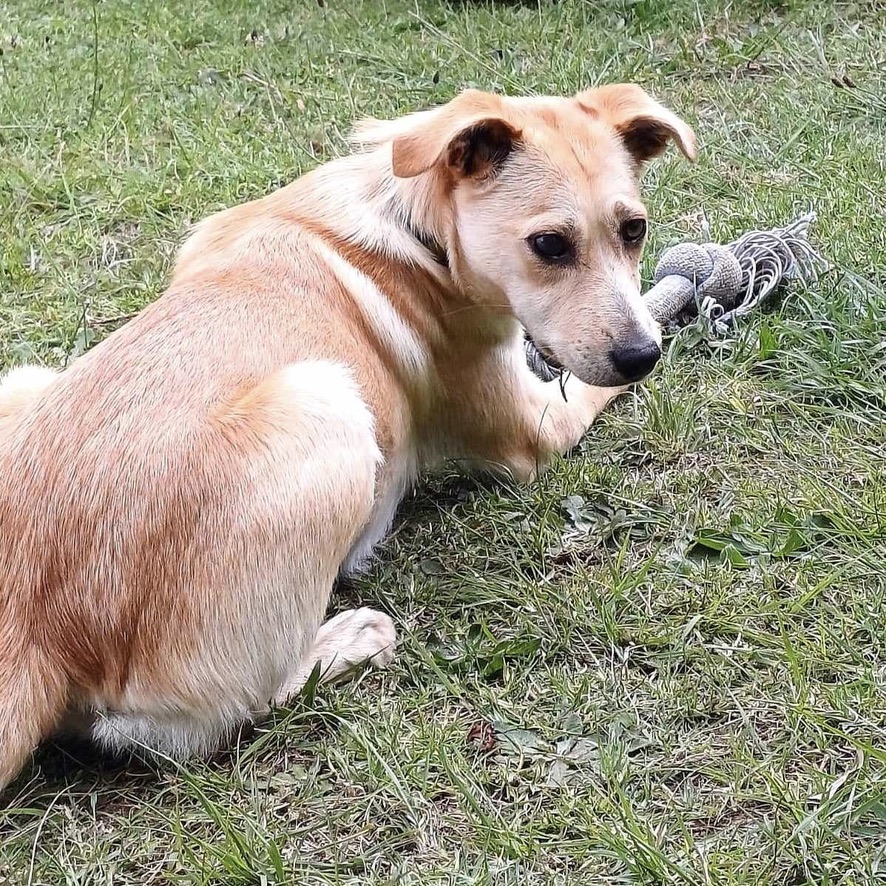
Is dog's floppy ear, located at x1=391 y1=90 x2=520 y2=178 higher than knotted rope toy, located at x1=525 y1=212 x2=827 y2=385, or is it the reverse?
dog's floppy ear, located at x1=391 y1=90 x2=520 y2=178

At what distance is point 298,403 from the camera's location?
2.89m

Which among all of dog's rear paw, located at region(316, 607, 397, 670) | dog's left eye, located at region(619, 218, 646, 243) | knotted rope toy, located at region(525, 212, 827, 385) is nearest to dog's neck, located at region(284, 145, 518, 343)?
dog's left eye, located at region(619, 218, 646, 243)

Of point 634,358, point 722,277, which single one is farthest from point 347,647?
point 722,277

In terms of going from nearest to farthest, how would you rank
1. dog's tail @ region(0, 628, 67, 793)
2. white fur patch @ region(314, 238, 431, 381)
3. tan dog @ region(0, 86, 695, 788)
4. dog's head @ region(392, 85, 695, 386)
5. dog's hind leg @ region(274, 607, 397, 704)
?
dog's tail @ region(0, 628, 67, 793)
tan dog @ region(0, 86, 695, 788)
dog's hind leg @ region(274, 607, 397, 704)
dog's head @ region(392, 85, 695, 386)
white fur patch @ region(314, 238, 431, 381)

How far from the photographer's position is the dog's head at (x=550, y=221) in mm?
3176

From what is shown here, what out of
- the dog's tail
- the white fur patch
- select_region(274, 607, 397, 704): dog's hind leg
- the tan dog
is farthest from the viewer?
the white fur patch

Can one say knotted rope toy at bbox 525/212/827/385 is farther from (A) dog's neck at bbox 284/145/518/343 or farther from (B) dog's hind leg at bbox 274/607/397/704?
(B) dog's hind leg at bbox 274/607/397/704

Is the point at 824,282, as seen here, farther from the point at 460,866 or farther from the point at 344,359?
the point at 460,866

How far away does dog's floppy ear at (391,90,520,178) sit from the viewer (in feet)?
10.1

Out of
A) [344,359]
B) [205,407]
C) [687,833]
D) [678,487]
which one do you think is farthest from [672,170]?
[687,833]

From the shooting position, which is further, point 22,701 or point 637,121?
point 637,121

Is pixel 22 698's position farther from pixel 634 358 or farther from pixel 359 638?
pixel 634 358

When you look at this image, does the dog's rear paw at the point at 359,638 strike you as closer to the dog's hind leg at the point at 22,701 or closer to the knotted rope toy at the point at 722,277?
the dog's hind leg at the point at 22,701

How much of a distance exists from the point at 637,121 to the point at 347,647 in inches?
71.7
